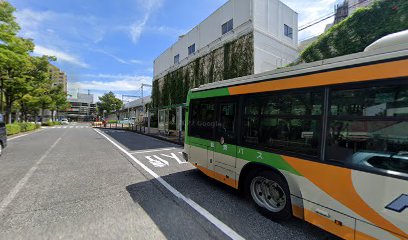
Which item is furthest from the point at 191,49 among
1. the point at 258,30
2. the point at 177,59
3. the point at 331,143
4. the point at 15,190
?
the point at 331,143

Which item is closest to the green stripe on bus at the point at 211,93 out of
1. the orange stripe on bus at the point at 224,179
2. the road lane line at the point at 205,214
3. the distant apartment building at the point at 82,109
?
the orange stripe on bus at the point at 224,179

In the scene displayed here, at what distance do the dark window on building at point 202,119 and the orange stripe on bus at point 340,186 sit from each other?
2483 mm

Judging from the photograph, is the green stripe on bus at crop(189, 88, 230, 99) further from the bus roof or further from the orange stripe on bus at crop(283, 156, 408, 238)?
the orange stripe on bus at crop(283, 156, 408, 238)

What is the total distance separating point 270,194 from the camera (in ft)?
12.5

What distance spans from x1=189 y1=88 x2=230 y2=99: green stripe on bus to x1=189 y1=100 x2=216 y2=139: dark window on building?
149 mm

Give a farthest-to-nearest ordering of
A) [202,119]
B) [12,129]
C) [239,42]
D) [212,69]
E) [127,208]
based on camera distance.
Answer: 1. [12,129]
2. [212,69]
3. [239,42]
4. [202,119]
5. [127,208]

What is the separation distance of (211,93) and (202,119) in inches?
31.4

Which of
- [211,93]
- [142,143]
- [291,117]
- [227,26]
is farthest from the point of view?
[227,26]

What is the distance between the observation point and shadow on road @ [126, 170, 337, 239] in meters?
3.12

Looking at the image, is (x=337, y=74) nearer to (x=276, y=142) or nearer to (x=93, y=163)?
(x=276, y=142)

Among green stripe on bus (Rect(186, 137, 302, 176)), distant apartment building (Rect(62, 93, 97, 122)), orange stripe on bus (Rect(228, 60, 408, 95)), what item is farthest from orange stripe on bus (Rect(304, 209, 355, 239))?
distant apartment building (Rect(62, 93, 97, 122))

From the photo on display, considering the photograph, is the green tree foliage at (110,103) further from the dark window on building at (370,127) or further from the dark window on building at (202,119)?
the dark window on building at (370,127)

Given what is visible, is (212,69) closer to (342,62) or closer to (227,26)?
(227,26)

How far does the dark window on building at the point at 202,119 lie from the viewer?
5176 mm
